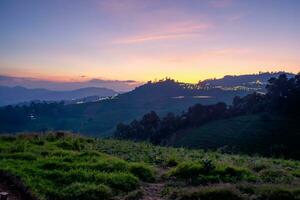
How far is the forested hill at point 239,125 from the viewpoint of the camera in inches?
2982

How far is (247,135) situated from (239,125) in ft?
30.8

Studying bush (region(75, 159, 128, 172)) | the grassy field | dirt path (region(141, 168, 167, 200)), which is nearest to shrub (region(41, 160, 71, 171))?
the grassy field

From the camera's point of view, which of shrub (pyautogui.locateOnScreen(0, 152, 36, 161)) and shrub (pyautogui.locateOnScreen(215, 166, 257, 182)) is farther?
shrub (pyautogui.locateOnScreen(0, 152, 36, 161))

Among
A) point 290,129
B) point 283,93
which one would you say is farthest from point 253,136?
point 283,93

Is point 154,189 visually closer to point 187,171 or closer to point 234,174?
point 187,171

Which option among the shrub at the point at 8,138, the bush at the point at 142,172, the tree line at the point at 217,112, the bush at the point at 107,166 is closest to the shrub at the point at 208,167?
the bush at the point at 142,172

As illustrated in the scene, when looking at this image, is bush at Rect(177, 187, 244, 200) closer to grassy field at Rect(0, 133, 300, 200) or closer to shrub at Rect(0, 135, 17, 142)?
grassy field at Rect(0, 133, 300, 200)

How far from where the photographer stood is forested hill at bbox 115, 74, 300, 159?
75750mm

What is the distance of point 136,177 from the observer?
16391 mm

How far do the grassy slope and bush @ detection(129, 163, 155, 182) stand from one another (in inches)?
1899

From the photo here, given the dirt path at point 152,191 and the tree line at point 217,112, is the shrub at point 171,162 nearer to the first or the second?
the dirt path at point 152,191

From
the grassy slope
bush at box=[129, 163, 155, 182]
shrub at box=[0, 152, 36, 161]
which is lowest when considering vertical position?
the grassy slope

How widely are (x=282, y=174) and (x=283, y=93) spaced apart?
275 ft

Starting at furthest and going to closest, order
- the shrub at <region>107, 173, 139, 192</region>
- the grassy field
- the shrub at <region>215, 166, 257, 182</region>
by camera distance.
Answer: the shrub at <region>215, 166, 257, 182</region>, the shrub at <region>107, 173, 139, 192</region>, the grassy field
